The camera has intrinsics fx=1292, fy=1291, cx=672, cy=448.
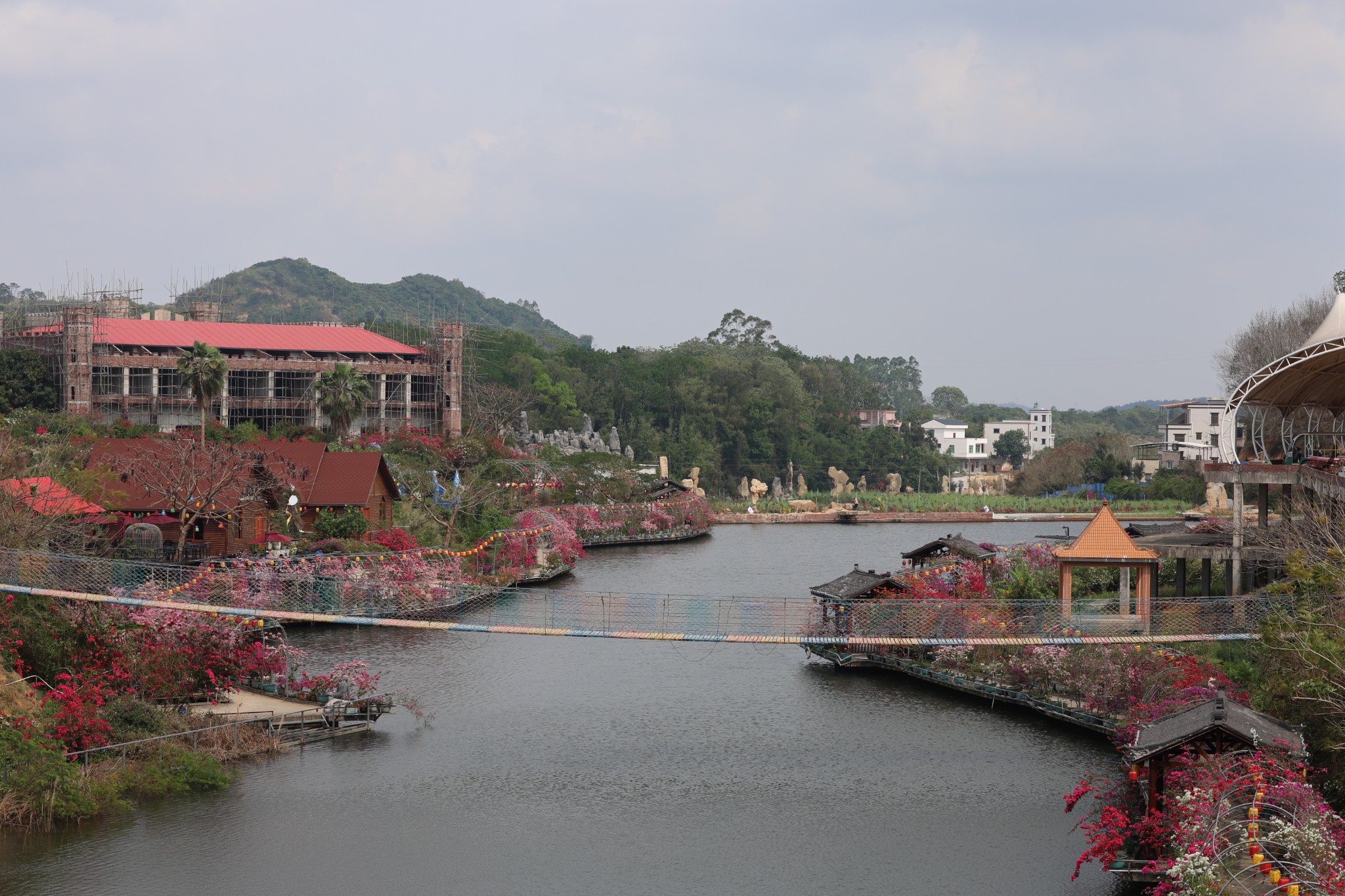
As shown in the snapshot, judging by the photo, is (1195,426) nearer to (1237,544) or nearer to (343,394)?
(343,394)

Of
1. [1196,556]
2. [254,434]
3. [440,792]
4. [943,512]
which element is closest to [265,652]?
[440,792]

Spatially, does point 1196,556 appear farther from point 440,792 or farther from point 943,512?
point 943,512

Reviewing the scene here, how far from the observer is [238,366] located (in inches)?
2822

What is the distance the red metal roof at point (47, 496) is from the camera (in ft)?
102

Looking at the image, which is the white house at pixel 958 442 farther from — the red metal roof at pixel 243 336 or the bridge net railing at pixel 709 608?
the bridge net railing at pixel 709 608

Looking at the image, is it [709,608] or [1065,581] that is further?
[1065,581]

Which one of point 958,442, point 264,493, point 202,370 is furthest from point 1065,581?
point 958,442

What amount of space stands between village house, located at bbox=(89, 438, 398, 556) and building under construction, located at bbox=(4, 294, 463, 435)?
66.1 ft

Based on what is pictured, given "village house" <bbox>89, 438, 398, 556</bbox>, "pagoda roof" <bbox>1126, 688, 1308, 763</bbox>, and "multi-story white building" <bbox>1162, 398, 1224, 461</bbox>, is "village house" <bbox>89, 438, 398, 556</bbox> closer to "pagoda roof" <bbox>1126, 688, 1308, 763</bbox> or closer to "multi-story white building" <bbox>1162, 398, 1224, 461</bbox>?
"pagoda roof" <bbox>1126, 688, 1308, 763</bbox>

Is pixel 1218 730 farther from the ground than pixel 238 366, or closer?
closer

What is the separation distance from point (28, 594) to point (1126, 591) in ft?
80.1

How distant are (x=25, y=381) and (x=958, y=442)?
93990 mm

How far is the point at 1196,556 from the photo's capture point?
3241 cm

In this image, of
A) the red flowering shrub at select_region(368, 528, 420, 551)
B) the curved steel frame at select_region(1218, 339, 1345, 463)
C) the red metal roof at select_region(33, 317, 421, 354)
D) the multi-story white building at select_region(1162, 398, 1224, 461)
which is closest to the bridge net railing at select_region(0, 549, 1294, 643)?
the curved steel frame at select_region(1218, 339, 1345, 463)
